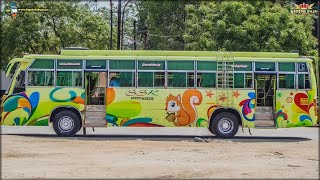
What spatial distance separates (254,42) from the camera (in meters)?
31.1

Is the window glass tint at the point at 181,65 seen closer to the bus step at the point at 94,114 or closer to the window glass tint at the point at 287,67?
the bus step at the point at 94,114

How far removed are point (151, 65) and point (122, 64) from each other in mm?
974

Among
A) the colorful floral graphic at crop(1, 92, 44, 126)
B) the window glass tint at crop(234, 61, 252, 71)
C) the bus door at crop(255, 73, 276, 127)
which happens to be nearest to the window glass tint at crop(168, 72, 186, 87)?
the window glass tint at crop(234, 61, 252, 71)

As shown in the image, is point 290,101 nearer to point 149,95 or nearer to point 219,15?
point 149,95

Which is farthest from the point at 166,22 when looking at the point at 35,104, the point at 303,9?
the point at 35,104

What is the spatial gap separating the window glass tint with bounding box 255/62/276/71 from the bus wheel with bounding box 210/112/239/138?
1.85 meters

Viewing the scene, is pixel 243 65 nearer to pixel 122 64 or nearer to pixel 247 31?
pixel 122 64

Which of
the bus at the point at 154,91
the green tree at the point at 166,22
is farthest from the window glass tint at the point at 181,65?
the green tree at the point at 166,22

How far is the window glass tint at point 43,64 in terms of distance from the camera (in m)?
19.2

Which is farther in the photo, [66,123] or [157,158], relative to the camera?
[66,123]

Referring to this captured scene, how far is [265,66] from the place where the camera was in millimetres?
19344

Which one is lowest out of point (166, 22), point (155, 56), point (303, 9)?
point (155, 56)

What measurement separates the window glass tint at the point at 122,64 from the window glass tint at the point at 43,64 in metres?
2.00

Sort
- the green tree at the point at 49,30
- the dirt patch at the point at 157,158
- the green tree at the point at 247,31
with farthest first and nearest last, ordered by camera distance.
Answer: the green tree at the point at 49,30, the green tree at the point at 247,31, the dirt patch at the point at 157,158
